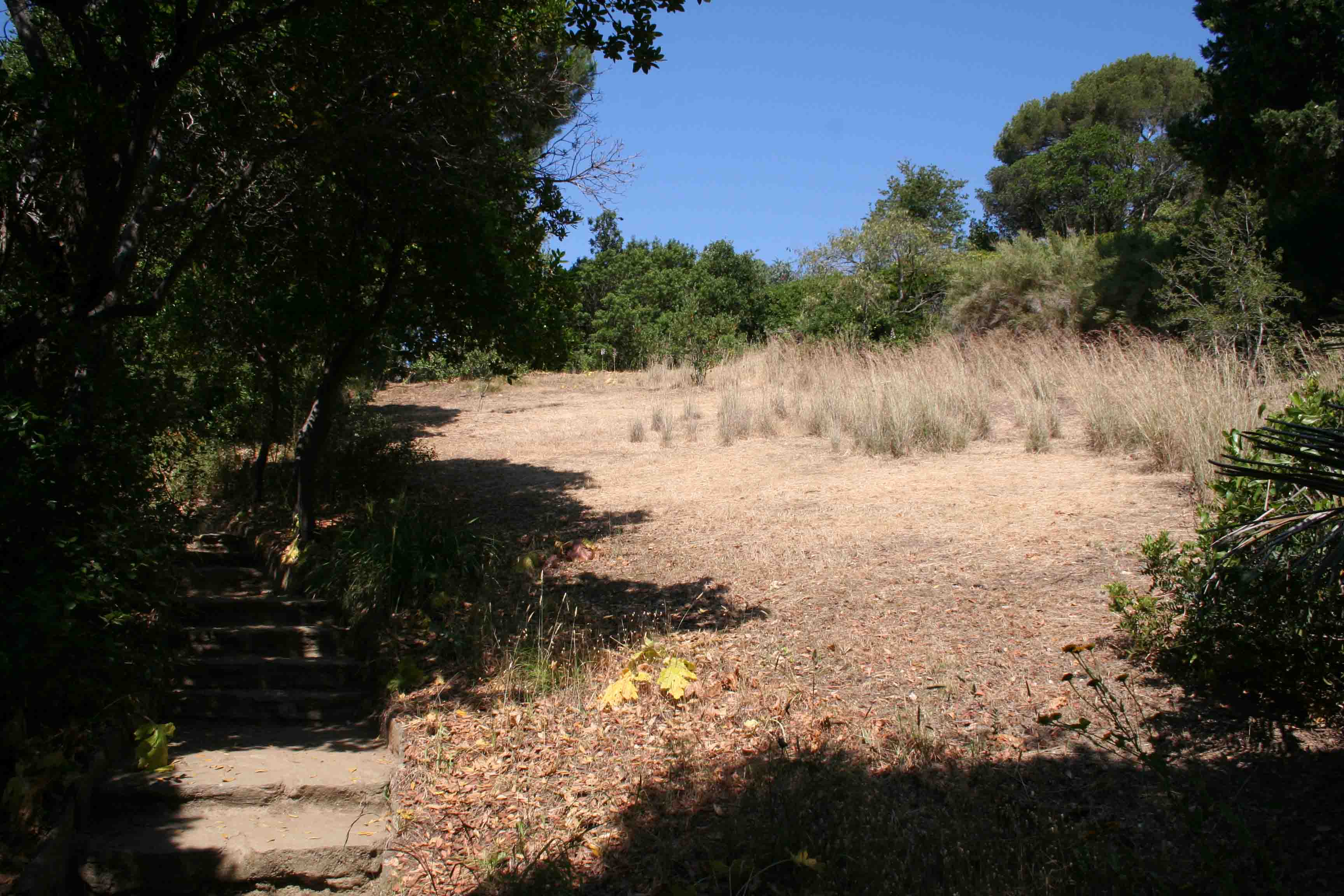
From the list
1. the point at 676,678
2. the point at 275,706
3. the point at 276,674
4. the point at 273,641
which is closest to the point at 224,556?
the point at 273,641

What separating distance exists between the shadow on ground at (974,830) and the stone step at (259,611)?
390cm

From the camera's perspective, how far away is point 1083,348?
1434 cm

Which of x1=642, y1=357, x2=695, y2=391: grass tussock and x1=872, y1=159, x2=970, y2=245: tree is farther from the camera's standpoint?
x1=872, y1=159, x2=970, y2=245: tree

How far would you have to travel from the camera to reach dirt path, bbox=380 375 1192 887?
475 cm

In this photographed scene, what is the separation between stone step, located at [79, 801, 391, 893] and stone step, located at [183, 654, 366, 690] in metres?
1.73

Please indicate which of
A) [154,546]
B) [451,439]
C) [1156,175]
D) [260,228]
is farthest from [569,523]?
[1156,175]

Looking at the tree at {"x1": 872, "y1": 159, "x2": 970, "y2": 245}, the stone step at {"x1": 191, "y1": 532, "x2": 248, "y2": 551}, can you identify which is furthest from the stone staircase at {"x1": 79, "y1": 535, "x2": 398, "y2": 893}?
the tree at {"x1": 872, "y1": 159, "x2": 970, "y2": 245}

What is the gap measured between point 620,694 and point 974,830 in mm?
2194

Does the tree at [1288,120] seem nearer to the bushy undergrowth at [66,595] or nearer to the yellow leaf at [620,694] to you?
the yellow leaf at [620,694]

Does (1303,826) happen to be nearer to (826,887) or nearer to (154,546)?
(826,887)

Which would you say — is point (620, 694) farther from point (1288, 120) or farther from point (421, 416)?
point (1288, 120)

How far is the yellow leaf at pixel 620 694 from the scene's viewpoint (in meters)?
5.28

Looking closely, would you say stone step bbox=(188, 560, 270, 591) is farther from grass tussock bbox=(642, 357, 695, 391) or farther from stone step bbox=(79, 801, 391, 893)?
grass tussock bbox=(642, 357, 695, 391)

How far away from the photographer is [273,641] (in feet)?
22.8
